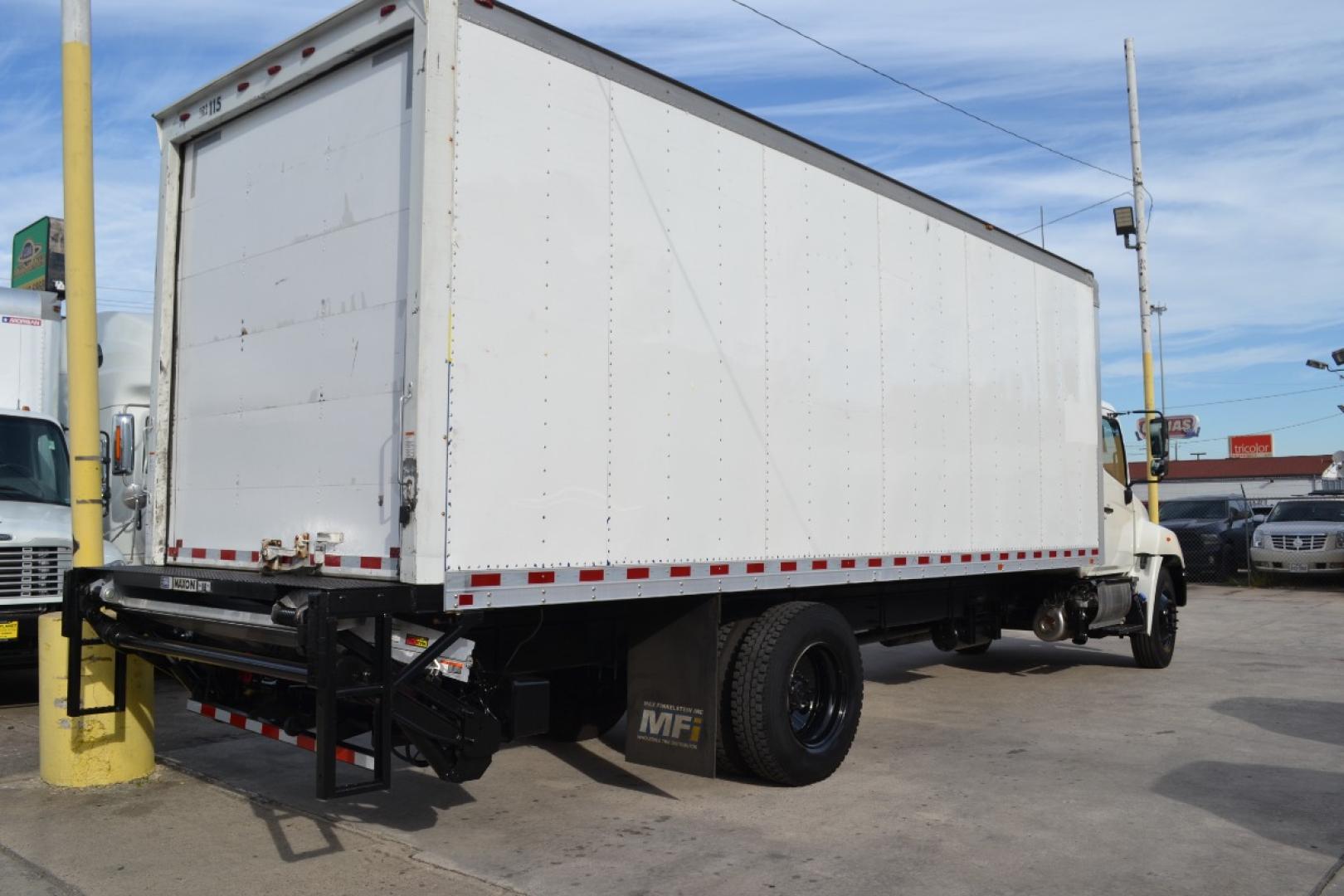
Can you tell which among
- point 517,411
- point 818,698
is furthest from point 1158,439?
point 517,411

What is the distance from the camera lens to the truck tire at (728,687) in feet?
21.5

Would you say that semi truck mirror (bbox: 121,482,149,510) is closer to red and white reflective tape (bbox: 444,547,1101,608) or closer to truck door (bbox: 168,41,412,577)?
truck door (bbox: 168,41,412,577)

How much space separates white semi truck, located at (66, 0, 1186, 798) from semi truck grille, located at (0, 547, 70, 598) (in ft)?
9.87

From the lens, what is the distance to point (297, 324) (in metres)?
5.82

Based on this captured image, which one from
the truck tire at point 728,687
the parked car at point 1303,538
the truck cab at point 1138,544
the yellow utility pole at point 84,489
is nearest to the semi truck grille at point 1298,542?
the parked car at point 1303,538

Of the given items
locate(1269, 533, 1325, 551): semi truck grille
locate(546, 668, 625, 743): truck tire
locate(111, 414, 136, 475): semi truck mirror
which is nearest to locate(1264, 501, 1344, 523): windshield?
locate(1269, 533, 1325, 551): semi truck grille

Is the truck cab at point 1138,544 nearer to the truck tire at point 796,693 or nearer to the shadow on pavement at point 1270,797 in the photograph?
the shadow on pavement at point 1270,797

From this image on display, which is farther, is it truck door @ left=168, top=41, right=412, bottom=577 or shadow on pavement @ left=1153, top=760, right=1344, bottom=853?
shadow on pavement @ left=1153, top=760, right=1344, bottom=853

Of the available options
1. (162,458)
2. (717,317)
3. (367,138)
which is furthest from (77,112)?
(717,317)

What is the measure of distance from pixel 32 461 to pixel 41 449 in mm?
165

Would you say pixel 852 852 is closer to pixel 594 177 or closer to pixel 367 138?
pixel 594 177

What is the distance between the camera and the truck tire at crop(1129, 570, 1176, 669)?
1175 centimetres

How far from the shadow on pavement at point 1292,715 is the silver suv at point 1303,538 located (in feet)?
45.5

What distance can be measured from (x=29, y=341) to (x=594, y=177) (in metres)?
7.31
